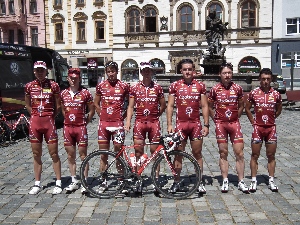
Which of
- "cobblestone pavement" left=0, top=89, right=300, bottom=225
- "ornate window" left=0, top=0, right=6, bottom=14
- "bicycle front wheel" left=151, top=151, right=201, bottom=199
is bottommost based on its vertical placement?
"cobblestone pavement" left=0, top=89, right=300, bottom=225

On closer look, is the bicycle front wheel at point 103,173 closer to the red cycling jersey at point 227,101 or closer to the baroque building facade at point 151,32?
the red cycling jersey at point 227,101

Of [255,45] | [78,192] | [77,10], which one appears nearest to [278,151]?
[78,192]

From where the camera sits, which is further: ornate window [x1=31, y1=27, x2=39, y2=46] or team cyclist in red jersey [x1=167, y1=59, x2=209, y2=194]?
ornate window [x1=31, y1=27, x2=39, y2=46]

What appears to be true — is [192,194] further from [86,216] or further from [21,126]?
[21,126]

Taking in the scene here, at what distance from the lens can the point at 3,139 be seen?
10172 mm

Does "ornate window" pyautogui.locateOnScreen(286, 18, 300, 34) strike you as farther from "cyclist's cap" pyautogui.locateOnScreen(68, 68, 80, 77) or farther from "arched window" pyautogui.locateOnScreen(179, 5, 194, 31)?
"cyclist's cap" pyautogui.locateOnScreen(68, 68, 80, 77)

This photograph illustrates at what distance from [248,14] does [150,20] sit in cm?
873

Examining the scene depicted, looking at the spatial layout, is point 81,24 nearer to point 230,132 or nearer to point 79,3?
point 79,3

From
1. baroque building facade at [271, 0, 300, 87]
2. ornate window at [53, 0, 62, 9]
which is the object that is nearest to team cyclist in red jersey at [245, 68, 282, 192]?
baroque building facade at [271, 0, 300, 87]

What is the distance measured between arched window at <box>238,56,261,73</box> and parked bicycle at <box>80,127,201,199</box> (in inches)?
1123

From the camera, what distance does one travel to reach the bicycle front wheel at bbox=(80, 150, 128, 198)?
5.59m

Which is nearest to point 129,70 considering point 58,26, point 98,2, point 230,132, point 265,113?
point 98,2

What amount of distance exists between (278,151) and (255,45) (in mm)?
25727

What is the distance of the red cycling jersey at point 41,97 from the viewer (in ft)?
19.1
